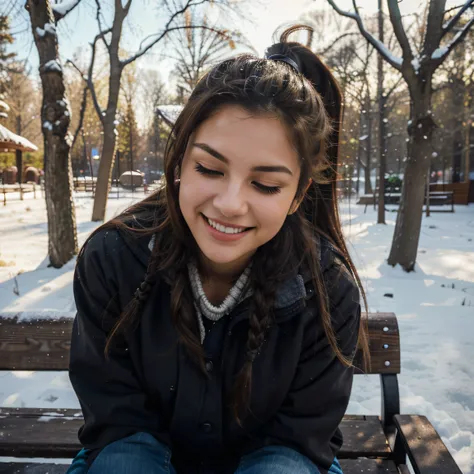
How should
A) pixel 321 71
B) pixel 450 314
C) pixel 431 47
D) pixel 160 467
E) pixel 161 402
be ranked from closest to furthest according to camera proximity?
pixel 160 467, pixel 161 402, pixel 321 71, pixel 450 314, pixel 431 47

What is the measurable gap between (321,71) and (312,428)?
118 cm

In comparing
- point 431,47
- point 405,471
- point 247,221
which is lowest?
point 405,471

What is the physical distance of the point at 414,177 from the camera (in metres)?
6.00

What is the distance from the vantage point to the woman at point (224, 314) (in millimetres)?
1300

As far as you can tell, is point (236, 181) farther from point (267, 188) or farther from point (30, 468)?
point (30, 468)

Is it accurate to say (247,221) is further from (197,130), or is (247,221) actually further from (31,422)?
(31,422)

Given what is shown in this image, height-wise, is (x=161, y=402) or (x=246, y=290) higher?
(x=246, y=290)

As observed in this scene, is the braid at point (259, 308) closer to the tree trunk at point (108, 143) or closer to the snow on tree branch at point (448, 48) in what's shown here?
the snow on tree branch at point (448, 48)

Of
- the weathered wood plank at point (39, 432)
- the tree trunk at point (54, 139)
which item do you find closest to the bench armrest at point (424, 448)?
the weathered wood plank at point (39, 432)

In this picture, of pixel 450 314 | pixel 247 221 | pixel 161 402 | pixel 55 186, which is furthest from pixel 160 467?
pixel 55 186

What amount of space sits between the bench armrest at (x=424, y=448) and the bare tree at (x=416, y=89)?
4.88 m

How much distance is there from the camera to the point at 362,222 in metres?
12.4

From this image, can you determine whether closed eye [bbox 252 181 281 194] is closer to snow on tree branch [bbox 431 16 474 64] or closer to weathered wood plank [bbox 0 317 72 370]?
weathered wood plank [bbox 0 317 72 370]

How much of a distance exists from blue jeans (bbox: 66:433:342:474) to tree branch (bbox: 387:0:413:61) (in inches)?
223
